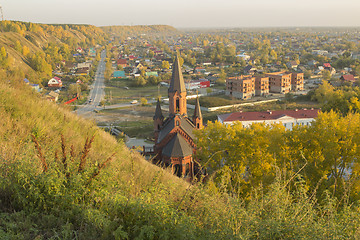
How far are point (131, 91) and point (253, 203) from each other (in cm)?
6297

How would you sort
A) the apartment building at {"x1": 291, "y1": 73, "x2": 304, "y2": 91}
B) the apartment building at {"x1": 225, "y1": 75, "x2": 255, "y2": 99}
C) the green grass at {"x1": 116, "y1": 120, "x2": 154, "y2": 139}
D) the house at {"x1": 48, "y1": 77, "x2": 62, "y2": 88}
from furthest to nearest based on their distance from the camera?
the house at {"x1": 48, "y1": 77, "x2": 62, "y2": 88}
the apartment building at {"x1": 291, "y1": 73, "x2": 304, "y2": 91}
the apartment building at {"x1": 225, "y1": 75, "x2": 255, "y2": 99}
the green grass at {"x1": 116, "y1": 120, "x2": 154, "y2": 139}

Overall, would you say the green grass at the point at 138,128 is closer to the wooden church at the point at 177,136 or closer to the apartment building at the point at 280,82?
the wooden church at the point at 177,136

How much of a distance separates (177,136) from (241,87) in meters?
37.7

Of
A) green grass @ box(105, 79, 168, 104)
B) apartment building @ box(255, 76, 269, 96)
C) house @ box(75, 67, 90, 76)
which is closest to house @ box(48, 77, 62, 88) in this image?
green grass @ box(105, 79, 168, 104)

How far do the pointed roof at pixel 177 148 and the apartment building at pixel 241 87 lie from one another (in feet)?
122

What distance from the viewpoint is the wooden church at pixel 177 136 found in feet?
59.4

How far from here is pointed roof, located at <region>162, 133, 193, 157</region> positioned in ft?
59.3

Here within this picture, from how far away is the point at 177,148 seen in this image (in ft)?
59.8

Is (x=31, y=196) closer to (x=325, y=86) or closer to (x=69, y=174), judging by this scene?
(x=69, y=174)

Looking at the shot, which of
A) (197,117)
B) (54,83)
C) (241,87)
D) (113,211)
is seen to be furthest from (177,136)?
(54,83)

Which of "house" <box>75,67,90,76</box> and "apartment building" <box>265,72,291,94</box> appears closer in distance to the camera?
"apartment building" <box>265,72,291,94</box>

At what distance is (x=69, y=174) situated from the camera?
15.7ft

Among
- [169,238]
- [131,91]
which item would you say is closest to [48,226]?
[169,238]

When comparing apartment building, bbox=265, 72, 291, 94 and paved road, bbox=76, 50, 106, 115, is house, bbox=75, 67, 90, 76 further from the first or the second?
apartment building, bbox=265, 72, 291, 94
